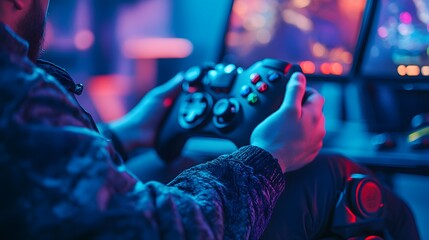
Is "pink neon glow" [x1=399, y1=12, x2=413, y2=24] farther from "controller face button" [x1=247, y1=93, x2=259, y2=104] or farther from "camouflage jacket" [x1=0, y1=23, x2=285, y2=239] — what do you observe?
"camouflage jacket" [x1=0, y1=23, x2=285, y2=239]

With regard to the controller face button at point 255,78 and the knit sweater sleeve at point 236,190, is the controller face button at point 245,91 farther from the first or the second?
the knit sweater sleeve at point 236,190

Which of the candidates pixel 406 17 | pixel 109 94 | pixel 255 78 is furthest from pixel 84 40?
pixel 255 78

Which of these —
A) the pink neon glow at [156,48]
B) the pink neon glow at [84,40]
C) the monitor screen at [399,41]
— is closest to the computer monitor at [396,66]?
the monitor screen at [399,41]

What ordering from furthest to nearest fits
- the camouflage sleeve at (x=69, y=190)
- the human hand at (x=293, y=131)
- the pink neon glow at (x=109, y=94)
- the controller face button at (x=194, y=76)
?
the pink neon glow at (x=109, y=94) → the controller face button at (x=194, y=76) → the human hand at (x=293, y=131) → the camouflage sleeve at (x=69, y=190)

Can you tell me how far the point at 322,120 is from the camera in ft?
2.45

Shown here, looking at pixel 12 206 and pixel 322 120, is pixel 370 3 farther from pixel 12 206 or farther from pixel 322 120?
pixel 12 206

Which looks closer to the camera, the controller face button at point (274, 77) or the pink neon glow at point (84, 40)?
the controller face button at point (274, 77)

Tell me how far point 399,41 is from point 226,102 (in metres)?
0.60

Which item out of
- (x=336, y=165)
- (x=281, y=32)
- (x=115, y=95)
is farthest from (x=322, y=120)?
(x=115, y=95)

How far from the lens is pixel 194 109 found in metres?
0.90

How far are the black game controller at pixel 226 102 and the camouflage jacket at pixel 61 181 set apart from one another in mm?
327

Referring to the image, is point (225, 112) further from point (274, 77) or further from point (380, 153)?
point (380, 153)

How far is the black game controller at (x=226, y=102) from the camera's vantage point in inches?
31.1

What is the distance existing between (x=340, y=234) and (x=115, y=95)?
219 centimetres
